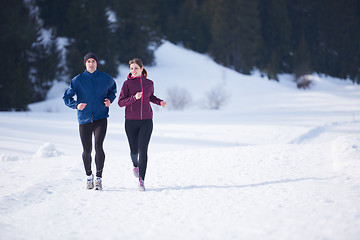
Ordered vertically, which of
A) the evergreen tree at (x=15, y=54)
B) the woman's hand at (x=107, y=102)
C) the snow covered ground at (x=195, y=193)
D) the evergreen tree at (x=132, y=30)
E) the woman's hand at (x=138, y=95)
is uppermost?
the evergreen tree at (x=132, y=30)

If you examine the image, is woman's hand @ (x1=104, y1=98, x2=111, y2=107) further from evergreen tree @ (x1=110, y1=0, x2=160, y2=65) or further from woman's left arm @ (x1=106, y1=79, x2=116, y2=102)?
evergreen tree @ (x1=110, y1=0, x2=160, y2=65)

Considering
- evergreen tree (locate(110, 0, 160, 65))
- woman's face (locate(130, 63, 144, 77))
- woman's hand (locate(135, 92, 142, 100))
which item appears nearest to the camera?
woman's hand (locate(135, 92, 142, 100))

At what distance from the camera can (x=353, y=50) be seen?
47750 mm

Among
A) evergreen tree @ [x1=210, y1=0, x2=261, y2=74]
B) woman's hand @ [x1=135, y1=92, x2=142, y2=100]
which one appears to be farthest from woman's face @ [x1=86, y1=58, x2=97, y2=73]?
evergreen tree @ [x1=210, y1=0, x2=261, y2=74]

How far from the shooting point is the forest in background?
18812 mm

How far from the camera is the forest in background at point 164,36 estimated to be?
18812 mm

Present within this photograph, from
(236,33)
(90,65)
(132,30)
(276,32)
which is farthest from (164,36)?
(90,65)

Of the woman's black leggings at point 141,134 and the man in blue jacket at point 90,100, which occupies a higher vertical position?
the man in blue jacket at point 90,100

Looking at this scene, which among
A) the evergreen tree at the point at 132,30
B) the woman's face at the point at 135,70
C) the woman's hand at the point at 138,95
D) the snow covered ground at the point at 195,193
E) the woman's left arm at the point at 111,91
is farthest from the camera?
the evergreen tree at the point at 132,30

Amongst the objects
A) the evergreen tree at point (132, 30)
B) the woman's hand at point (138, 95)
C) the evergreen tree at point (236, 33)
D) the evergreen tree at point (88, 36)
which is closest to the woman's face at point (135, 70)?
the woman's hand at point (138, 95)

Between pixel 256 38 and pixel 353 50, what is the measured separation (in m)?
18.3

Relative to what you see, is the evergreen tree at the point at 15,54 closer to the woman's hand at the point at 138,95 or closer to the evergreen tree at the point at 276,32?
the woman's hand at the point at 138,95

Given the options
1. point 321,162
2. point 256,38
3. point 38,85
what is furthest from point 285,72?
point 321,162

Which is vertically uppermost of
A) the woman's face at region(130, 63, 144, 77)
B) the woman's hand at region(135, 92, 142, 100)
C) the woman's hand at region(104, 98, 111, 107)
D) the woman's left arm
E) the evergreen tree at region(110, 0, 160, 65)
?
the evergreen tree at region(110, 0, 160, 65)
